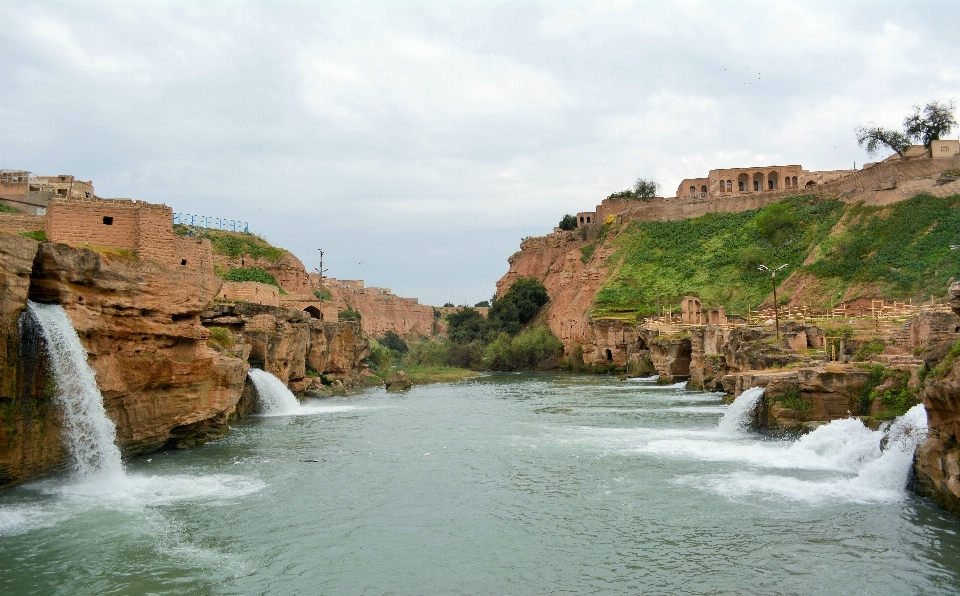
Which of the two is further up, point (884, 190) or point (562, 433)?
point (884, 190)

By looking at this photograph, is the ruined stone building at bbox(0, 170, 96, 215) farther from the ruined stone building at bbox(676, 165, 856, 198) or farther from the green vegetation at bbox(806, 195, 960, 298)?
the ruined stone building at bbox(676, 165, 856, 198)

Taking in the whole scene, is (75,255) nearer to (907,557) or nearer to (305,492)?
(305,492)

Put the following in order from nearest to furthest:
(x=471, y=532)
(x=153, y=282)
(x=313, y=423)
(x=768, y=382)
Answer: (x=471, y=532) < (x=153, y=282) < (x=768, y=382) < (x=313, y=423)

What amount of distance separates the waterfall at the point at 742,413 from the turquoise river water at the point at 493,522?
2.25 ft

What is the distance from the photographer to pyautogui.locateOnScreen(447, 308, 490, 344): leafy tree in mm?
73938

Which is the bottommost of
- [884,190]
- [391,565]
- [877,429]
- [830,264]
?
[391,565]

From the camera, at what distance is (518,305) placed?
76938 mm

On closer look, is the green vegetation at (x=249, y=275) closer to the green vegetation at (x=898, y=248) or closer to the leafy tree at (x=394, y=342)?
the green vegetation at (x=898, y=248)

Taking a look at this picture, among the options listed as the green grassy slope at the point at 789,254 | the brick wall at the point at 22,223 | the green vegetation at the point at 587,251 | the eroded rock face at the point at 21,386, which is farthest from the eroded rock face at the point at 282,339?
the green vegetation at the point at 587,251

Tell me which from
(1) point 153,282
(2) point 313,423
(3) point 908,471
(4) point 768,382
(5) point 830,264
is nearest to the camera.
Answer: (3) point 908,471

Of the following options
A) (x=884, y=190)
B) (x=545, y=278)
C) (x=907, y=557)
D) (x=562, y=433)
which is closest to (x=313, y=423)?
(x=562, y=433)

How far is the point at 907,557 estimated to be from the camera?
10594mm

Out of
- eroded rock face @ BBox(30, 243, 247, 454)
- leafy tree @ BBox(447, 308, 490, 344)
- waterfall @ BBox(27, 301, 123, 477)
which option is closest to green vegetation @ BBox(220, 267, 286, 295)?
eroded rock face @ BBox(30, 243, 247, 454)

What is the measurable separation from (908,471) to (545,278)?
70.3 m
